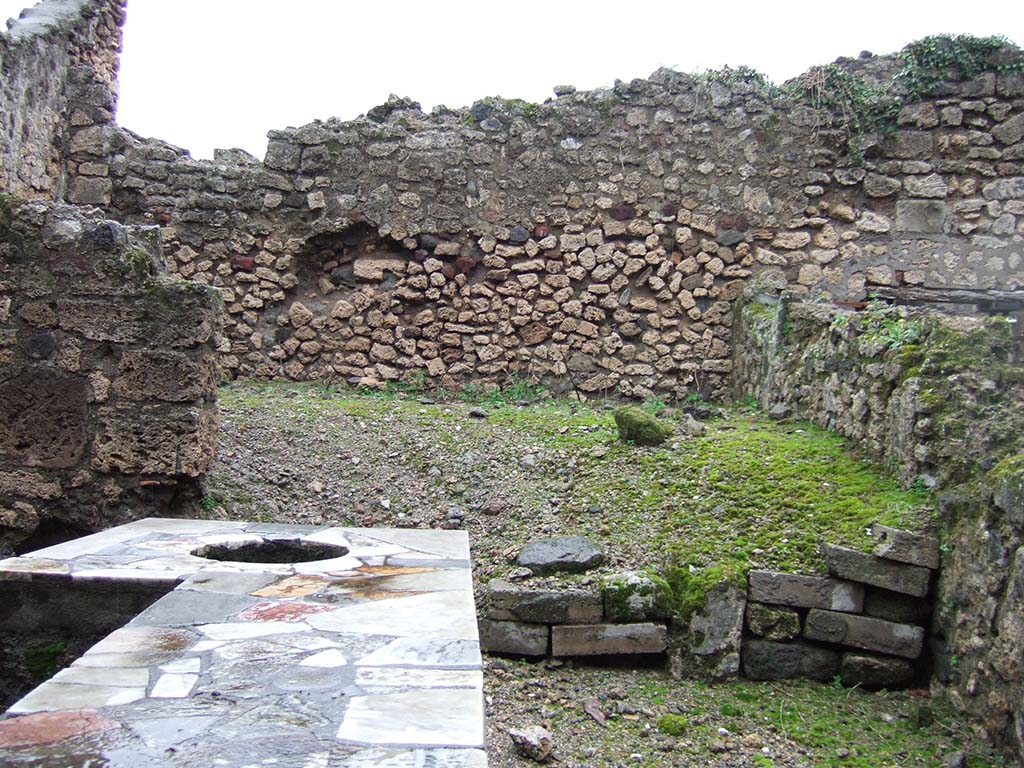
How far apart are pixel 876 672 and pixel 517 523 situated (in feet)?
6.68

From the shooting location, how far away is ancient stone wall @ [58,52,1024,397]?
823cm

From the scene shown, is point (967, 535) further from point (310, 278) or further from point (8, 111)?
Result: point (8, 111)

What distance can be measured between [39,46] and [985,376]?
7.53 metres

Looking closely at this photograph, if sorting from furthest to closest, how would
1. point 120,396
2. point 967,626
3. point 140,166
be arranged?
point 140,166 → point 120,396 → point 967,626

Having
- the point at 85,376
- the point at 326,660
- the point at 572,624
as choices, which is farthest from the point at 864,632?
the point at 85,376

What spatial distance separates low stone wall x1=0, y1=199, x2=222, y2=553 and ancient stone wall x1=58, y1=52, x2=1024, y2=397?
10.6 ft

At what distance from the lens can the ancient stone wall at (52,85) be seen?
7.30 meters

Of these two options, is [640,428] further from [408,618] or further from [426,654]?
[426,654]

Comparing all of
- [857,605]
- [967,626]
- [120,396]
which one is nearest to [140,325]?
[120,396]

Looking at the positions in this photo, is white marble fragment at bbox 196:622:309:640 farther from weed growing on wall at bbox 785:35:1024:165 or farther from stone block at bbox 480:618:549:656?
weed growing on wall at bbox 785:35:1024:165

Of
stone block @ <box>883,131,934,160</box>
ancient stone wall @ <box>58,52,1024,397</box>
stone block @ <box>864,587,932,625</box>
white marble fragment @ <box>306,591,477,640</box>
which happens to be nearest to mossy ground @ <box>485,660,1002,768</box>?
stone block @ <box>864,587,932,625</box>

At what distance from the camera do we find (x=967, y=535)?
4.10 metres

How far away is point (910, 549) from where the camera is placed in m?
4.33

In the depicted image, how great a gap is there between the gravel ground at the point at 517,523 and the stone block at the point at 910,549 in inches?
24.3
